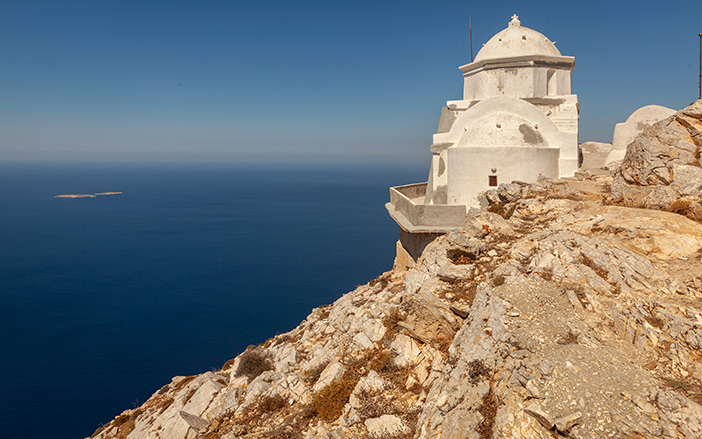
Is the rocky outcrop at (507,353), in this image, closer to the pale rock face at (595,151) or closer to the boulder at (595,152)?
the boulder at (595,152)

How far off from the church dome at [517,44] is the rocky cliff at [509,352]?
12.5m

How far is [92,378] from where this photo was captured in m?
31.6

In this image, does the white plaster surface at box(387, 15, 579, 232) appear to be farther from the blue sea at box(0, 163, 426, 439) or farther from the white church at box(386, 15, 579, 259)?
the blue sea at box(0, 163, 426, 439)

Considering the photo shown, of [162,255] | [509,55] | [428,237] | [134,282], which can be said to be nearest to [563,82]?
[509,55]

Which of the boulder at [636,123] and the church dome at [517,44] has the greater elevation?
the church dome at [517,44]

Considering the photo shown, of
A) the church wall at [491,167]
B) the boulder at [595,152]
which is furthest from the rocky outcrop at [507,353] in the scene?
the boulder at [595,152]

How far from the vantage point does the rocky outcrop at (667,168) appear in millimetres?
8961

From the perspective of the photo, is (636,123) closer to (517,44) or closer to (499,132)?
(517,44)

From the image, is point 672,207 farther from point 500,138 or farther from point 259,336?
point 259,336

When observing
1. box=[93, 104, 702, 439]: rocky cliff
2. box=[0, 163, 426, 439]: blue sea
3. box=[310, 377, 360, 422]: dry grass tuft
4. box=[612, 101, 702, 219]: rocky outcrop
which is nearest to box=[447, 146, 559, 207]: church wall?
box=[93, 104, 702, 439]: rocky cliff

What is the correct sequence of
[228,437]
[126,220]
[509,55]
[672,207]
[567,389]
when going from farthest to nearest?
[126,220] < [509,55] < [672,207] < [228,437] < [567,389]

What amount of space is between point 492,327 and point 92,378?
34.7m

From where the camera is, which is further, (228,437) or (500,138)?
(500,138)

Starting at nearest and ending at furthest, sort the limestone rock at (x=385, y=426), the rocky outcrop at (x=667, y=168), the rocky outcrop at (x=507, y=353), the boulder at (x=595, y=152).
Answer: the rocky outcrop at (x=507, y=353)
the limestone rock at (x=385, y=426)
the rocky outcrop at (x=667, y=168)
the boulder at (x=595, y=152)
